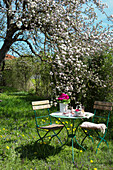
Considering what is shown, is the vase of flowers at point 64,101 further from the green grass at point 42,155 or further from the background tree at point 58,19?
the background tree at point 58,19

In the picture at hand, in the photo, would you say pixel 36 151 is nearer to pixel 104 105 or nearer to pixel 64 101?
pixel 64 101

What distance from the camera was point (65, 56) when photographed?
5770 millimetres

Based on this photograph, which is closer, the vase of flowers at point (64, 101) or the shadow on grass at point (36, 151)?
the shadow on grass at point (36, 151)

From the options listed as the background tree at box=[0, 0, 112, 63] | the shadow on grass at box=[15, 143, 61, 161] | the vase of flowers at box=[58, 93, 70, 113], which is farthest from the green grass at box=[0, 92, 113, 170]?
the background tree at box=[0, 0, 112, 63]

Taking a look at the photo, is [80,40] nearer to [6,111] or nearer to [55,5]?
[55,5]

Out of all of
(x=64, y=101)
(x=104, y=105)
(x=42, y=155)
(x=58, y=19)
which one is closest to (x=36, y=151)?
(x=42, y=155)

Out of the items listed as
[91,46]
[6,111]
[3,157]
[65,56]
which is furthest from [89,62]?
[3,157]

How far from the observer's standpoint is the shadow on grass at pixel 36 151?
3643 millimetres

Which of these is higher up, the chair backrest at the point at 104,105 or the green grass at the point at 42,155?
the chair backrest at the point at 104,105

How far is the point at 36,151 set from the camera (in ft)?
12.7

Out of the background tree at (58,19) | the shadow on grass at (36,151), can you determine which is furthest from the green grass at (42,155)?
the background tree at (58,19)

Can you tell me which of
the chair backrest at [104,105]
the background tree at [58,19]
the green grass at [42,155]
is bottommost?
the green grass at [42,155]

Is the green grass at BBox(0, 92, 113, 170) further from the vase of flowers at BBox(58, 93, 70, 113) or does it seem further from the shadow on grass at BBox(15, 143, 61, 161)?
the vase of flowers at BBox(58, 93, 70, 113)

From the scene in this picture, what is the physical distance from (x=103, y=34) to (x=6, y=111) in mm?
4284
